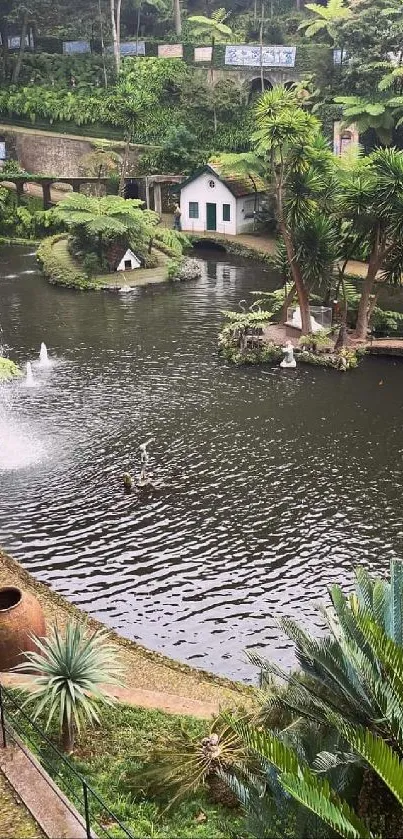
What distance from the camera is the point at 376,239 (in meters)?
28.9

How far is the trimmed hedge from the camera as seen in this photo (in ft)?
128

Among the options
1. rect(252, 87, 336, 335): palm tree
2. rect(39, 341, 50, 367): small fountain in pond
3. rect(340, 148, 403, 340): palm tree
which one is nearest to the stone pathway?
rect(39, 341, 50, 367): small fountain in pond

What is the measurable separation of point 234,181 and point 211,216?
8.25ft

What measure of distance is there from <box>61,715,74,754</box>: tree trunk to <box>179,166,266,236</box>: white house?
41.1m

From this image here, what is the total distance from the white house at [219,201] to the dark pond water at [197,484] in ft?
60.9

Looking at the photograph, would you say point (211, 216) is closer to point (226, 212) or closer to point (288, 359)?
point (226, 212)

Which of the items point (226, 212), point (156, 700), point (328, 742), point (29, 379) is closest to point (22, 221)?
point (226, 212)

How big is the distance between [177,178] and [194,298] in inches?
696

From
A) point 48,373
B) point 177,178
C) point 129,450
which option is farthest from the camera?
point 177,178

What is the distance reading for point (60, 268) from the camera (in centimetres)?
4069

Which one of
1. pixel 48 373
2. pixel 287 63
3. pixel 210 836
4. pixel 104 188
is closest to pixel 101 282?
pixel 48 373

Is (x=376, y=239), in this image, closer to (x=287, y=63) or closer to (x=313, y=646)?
(x=313, y=646)

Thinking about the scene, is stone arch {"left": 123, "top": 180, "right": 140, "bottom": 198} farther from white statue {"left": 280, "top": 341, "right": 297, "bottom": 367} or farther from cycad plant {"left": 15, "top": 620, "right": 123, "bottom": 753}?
cycad plant {"left": 15, "top": 620, "right": 123, "bottom": 753}

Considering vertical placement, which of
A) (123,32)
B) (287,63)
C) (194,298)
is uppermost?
(123,32)
